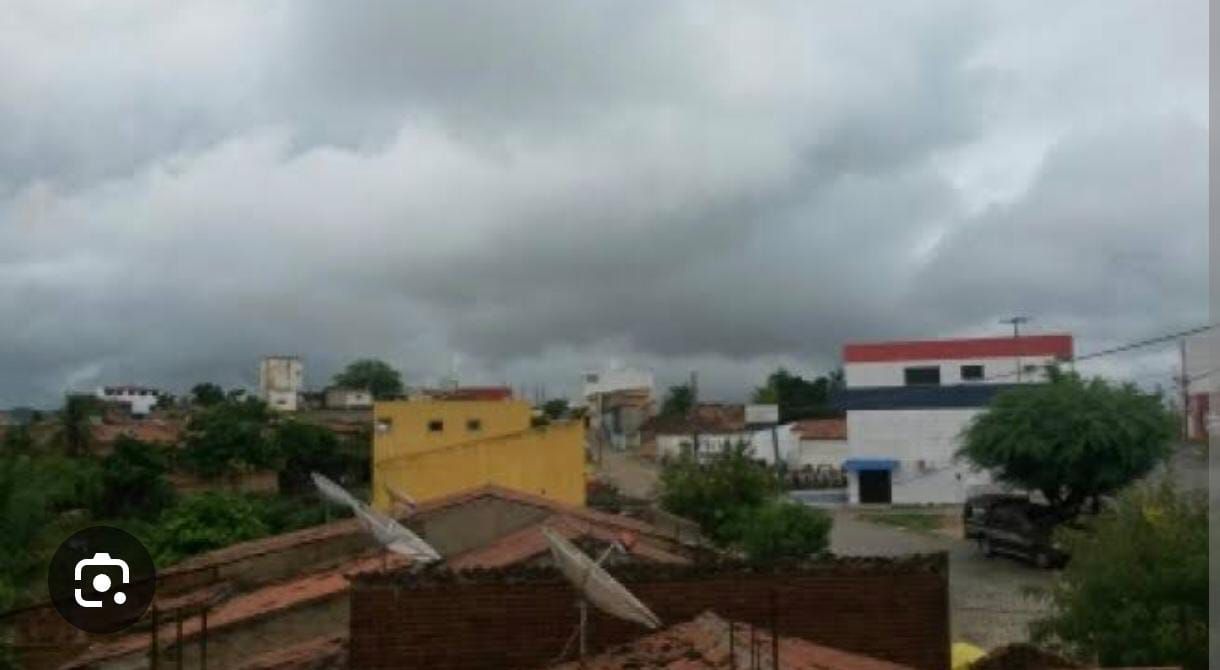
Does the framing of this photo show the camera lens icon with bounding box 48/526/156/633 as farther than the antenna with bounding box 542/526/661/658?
Yes

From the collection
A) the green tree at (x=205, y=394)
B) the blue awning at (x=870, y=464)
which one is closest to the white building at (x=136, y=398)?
the green tree at (x=205, y=394)

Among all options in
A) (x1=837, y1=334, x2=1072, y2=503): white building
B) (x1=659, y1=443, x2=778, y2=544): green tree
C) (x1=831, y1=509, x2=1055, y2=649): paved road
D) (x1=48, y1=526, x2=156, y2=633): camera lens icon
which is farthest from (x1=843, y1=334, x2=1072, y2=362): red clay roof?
(x1=48, y1=526, x2=156, y2=633): camera lens icon

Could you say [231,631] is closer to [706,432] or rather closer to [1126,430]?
[1126,430]

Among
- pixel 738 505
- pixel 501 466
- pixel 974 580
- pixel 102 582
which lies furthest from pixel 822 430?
pixel 102 582

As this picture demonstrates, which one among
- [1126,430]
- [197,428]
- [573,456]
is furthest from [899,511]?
[197,428]

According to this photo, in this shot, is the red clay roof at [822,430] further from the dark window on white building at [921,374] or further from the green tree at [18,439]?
the green tree at [18,439]

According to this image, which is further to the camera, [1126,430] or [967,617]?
[1126,430]

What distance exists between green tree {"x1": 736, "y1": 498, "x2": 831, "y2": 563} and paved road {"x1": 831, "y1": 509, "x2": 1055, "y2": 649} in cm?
271

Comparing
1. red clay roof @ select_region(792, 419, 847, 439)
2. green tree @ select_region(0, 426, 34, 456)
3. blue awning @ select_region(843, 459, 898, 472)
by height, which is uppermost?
green tree @ select_region(0, 426, 34, 456)

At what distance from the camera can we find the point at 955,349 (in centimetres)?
6206

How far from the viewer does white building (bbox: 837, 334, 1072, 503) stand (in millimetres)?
56875

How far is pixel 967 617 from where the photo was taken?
91.7ft

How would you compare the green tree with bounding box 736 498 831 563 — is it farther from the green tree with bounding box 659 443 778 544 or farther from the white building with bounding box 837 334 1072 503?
the white building with bounding box 837 334 1072 503

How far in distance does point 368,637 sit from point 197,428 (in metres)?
41.4
